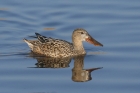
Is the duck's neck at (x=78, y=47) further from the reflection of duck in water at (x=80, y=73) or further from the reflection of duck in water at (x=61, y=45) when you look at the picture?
the reflection of duck in water at (x=80, y=73)

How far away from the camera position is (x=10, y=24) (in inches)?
688

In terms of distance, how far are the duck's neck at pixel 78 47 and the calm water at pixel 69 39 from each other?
0.20 metres

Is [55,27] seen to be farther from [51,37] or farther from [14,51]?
[14,51]

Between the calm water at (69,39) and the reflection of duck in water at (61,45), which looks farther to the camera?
the reflection of duck in water at (61,45)

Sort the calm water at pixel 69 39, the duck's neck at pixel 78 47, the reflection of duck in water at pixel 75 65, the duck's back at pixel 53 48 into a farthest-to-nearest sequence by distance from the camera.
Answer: the duck's neck at pixel 78 47 → the duck's back at pixel 53 48 → the reflection of duck in water at pixel 75 65 → the calm water at pixel 69 39

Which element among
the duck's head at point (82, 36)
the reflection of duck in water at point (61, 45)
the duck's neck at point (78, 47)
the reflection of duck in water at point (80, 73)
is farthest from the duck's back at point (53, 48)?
the reflection of duck in water at point (80, 73)

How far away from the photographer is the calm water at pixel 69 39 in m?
12.5

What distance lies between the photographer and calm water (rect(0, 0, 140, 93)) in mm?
12496

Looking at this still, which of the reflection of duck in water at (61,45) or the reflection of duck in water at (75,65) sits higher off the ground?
the reflection of duck in water at (61,45)

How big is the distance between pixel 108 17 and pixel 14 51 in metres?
3.76

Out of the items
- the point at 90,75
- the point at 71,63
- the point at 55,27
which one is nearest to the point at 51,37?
the point at 55,27

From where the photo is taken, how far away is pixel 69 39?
1638 cm

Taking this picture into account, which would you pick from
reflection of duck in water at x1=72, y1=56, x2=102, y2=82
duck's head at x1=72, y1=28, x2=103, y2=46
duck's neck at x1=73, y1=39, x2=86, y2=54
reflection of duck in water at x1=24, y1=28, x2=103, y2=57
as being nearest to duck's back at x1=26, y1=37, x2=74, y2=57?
reflection of duck in water at x1=24, y1=28, x2=103, y2=57

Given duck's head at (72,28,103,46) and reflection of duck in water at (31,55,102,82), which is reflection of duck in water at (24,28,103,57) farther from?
reflection of duck in water at (31,55,102,82)
